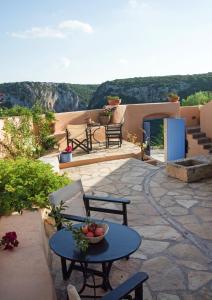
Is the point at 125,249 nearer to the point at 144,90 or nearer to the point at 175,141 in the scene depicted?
the point at 175,141

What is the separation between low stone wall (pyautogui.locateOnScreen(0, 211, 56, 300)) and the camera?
2744mm

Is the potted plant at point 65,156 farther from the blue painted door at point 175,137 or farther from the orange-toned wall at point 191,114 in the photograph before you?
the orange-toned wall at point 191,114

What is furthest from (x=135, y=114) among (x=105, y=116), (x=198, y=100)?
(x=198, y=100)

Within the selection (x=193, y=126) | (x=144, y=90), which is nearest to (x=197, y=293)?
(x=193, y=126)

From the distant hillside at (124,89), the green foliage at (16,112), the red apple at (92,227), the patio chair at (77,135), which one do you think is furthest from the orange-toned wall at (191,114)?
the distant hillside at (124,89)

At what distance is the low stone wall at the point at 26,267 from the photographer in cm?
274

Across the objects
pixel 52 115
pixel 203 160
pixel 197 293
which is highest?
pixel 52 115

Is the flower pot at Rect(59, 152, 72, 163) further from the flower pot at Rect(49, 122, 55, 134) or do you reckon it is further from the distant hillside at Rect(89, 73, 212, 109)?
the distant hillside at Rect(89, 73, 212, 109)

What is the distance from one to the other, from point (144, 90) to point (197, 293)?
156ft

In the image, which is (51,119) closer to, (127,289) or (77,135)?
(77,135)

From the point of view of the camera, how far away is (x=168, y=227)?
4.93 meters

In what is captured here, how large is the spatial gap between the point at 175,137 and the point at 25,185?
803 cm

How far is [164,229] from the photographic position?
191 inches

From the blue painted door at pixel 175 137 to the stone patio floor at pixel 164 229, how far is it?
3578 millimetres
